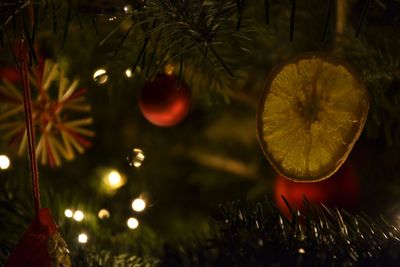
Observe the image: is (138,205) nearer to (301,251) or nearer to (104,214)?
(104,214)

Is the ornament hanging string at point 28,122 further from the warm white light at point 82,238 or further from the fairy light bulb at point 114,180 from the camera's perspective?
the fairy light bulb at point 114,180

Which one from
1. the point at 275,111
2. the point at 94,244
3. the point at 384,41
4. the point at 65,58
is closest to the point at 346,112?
the point at 275,111

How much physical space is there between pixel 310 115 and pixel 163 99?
0.71 ft

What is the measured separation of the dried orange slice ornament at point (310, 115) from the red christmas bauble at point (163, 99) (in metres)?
0.19

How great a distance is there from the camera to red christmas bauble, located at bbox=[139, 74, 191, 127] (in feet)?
2.38

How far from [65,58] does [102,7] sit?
0.97 ft

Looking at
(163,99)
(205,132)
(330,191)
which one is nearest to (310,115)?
(330,191)

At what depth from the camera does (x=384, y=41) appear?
74 cm

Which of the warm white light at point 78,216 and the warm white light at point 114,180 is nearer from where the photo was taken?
the warm white light at point 78,216

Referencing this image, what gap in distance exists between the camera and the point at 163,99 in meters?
0.73

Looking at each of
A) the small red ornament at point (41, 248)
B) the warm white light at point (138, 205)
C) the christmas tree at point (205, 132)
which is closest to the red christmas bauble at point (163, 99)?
the christmas tree at point (205, 132)

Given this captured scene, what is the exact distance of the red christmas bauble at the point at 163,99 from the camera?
2.38ft

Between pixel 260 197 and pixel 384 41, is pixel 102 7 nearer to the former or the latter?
pixel 384 41

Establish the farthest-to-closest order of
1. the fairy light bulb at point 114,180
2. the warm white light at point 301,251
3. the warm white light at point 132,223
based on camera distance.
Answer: the fairy light bulb at point 114,180 < the warm white light at point 132,223 < the warm white light at point 301,251
